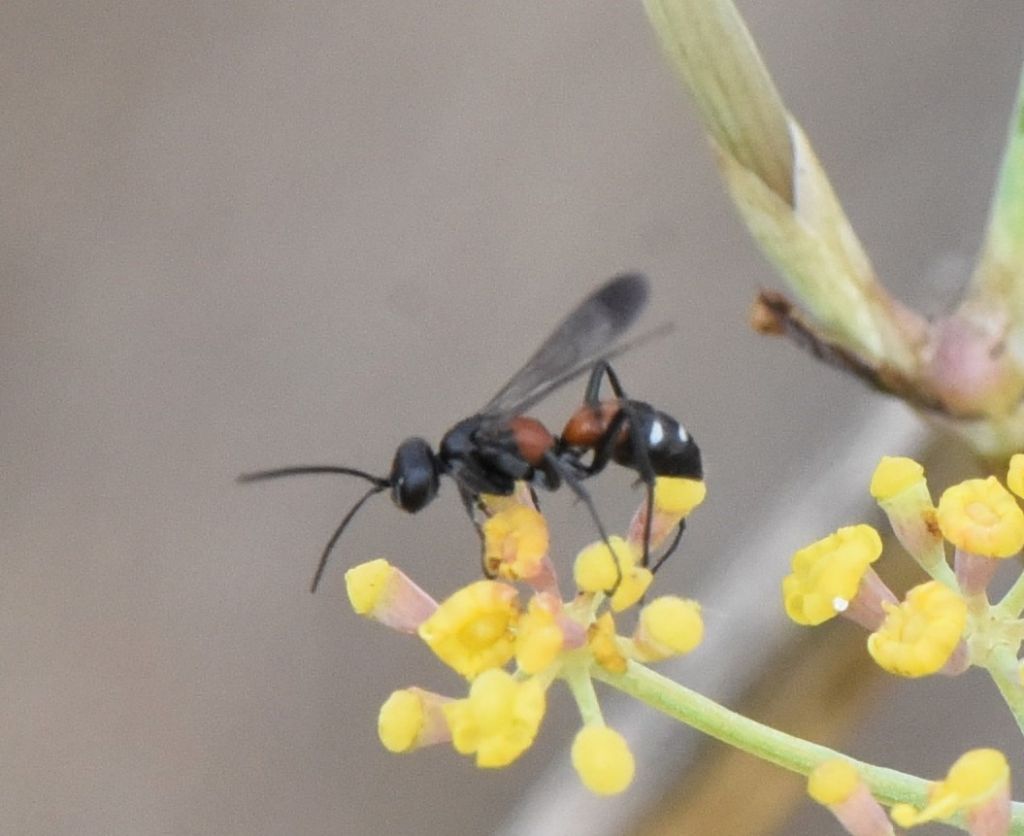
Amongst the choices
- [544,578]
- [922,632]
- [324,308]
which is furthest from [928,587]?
[324,308]

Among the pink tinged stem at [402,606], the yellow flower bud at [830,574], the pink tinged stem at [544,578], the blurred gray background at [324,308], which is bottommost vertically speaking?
the blurred gray background at [324,308]

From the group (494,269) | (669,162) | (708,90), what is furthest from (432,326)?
(708,90)

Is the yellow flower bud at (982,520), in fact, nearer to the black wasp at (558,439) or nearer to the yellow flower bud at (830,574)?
the yellow flower bud at (830,574)

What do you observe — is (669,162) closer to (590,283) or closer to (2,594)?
(590,283)

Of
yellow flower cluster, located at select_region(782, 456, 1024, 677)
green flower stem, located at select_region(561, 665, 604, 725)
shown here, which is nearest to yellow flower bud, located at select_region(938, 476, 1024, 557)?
yellow flower cluster, located at select_region(782, 456, 1024, 677)

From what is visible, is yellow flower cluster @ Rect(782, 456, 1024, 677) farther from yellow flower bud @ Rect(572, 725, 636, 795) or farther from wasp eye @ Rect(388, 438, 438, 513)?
wasp eye @ Rect(388, 438, 438, 513)

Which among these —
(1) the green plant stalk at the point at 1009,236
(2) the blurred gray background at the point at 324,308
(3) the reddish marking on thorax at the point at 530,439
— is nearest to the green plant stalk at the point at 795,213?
(1) the green plant stalk at the point at 1009,236
